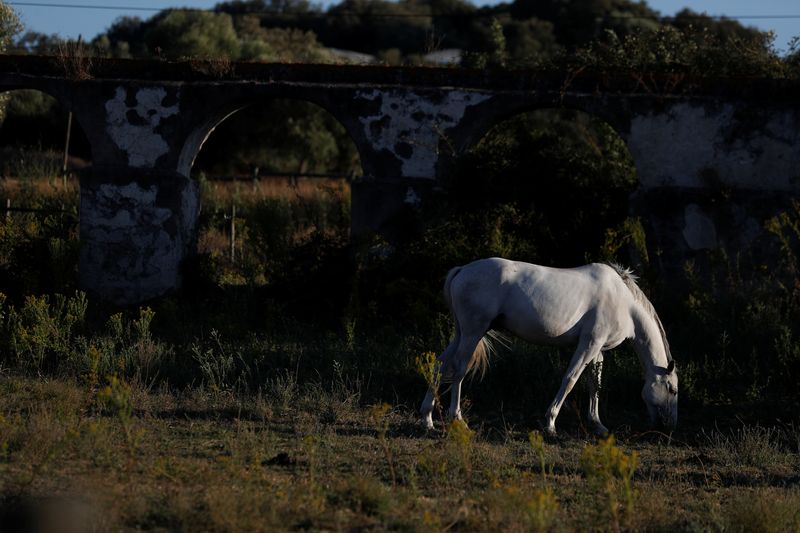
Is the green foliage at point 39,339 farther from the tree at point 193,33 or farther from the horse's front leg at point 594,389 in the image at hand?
the tree at point 193,33

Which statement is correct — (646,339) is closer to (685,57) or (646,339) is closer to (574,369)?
(574,369)

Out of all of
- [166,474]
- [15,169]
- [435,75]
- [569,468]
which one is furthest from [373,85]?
[15,169]

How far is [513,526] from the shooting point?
6266 millimetres

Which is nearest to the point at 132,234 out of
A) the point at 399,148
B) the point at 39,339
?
the point at 39,339

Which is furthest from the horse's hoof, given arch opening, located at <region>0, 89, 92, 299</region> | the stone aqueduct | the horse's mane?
arch opening, located at <region>0, 89, 92, 299</region>

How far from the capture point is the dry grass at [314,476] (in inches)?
252

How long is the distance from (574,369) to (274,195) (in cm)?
1239

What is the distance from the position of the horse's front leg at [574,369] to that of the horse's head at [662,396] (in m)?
0.64

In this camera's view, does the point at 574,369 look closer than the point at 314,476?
No

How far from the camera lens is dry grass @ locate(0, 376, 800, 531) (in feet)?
21.0

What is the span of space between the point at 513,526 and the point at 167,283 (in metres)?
8.95

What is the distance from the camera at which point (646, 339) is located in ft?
32.1

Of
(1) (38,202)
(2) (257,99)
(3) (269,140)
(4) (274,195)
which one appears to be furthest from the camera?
(3) (269,140)

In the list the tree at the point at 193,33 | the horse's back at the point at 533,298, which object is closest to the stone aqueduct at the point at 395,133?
the horse's back at the point at 533,298
